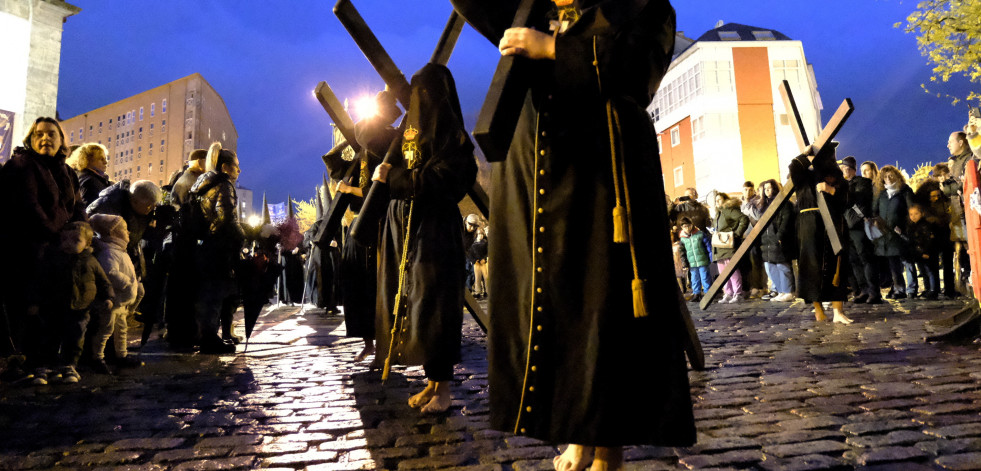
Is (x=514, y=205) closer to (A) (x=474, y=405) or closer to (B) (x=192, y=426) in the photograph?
(A) (x=474, y=405)

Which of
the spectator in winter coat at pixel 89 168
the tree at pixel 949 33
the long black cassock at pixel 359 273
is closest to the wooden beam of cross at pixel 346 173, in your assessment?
the long black cassock at pixel 359 273

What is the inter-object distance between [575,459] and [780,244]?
9641 mm

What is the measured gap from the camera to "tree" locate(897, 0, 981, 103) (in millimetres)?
17500

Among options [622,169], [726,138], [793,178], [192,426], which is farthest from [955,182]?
[726,138]

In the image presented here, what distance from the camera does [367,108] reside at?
4.63 meters

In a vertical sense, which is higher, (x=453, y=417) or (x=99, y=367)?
(x=99, y=367)

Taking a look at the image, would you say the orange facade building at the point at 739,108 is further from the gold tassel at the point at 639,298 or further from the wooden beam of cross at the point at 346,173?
the gold tassel at the point at 639,298

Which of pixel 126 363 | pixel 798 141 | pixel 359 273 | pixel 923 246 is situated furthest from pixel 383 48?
pixel 923 246

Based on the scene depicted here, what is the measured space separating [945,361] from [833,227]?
7.80 feet

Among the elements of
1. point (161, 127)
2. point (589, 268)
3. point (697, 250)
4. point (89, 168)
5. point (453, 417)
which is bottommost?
point (453, 417)

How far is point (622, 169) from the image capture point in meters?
2.09

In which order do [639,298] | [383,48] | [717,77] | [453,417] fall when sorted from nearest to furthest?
[639,298], [453,417], [383,48], [717,77]

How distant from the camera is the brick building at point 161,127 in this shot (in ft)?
→ 184

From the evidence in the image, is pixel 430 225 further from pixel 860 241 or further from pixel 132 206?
pixel 860 241
